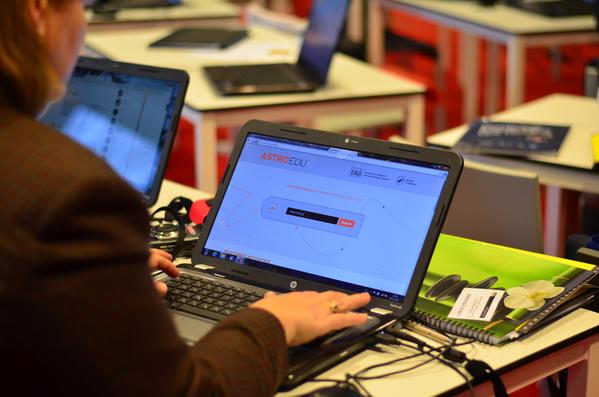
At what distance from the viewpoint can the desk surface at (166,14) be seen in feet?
14.7

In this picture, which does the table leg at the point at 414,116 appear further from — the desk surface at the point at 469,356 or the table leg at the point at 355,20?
the table leg at the point at 355,20

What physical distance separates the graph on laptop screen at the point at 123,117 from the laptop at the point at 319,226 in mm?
432

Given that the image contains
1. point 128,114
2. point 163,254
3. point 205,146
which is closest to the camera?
point 163,254

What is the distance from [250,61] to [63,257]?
2.72m

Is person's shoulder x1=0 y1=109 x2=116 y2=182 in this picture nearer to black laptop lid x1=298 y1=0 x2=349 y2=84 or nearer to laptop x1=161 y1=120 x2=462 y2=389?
laptop x1=161 y1=120 x2=462 y2=389

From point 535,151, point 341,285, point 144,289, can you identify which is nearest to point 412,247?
point 341,285

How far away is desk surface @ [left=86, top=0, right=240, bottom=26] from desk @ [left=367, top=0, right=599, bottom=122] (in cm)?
104

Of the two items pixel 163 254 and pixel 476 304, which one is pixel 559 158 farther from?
pixel 163 254

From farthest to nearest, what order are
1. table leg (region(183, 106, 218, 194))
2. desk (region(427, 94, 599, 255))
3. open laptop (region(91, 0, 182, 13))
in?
open laptop (region(91, 0, 182, 13)) → table leg (region(183, 106, 218, 194)) → desk (region(427, 94, 599, 255))

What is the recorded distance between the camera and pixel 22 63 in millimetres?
1018

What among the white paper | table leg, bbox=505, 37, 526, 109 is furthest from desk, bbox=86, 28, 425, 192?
the white paper

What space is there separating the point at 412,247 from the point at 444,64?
5361mm

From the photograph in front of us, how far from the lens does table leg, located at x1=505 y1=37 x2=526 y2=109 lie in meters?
4.29

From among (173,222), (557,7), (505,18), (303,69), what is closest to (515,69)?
(505,18)
